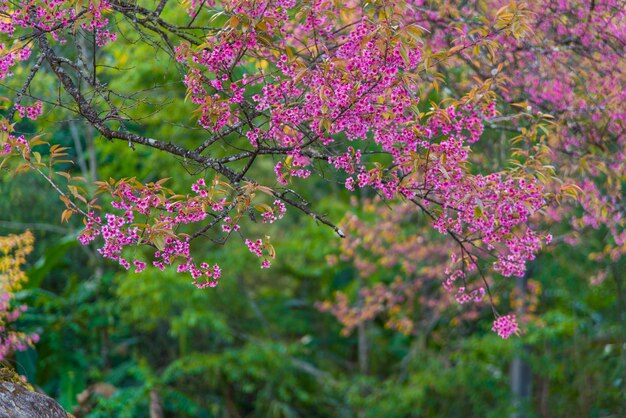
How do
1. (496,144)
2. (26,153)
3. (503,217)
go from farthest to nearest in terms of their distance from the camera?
(496,144)
(503,217)
(26,153)

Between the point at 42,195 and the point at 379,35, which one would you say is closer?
the point at 379,35

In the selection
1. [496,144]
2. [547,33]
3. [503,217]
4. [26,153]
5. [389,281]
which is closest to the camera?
[26,153]

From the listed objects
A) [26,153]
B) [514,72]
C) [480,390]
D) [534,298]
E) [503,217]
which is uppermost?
[534,298]

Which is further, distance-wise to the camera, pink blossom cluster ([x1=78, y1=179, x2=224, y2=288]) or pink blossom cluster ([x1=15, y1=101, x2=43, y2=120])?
pink blossom cluster ([x1=15, y1=101, x2=43, y2=120])

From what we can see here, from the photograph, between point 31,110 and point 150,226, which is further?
point 31,110

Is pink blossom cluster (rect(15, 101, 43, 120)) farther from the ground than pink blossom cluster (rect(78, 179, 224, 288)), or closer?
farther from the ground

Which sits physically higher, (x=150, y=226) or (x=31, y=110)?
(x=31, y=110)

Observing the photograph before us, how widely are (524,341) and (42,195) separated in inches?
230

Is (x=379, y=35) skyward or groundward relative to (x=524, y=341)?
groundward

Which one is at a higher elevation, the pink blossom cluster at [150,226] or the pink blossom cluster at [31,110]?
the pink blossom cluster at [31,110]

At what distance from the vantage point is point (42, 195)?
1005cm

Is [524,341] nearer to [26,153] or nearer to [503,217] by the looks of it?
[503,217]

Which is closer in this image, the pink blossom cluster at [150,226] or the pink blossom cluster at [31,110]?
the pink blossom cluster at [150,226]

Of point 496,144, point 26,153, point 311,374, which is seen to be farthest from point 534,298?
point 26,153
